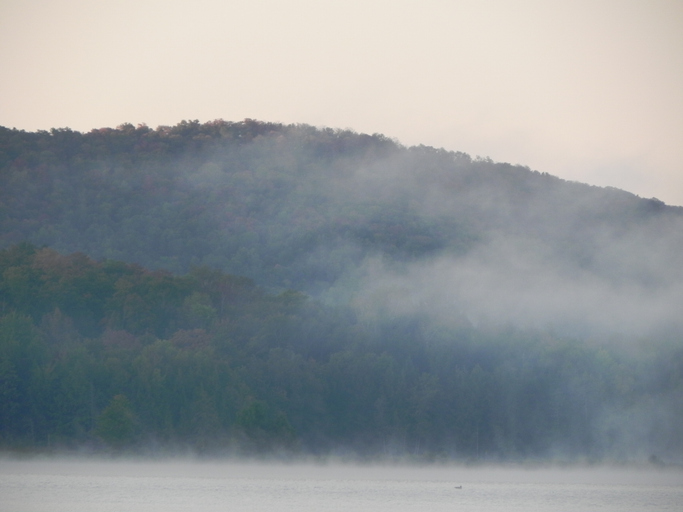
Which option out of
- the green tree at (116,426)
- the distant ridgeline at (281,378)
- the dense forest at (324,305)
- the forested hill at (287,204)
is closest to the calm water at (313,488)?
the green tree at (116,426)

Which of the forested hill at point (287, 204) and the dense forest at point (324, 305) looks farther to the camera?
the forested hill at point (287, 204)

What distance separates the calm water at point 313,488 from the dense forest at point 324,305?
2932 mm

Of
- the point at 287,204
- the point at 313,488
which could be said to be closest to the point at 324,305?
the point at 313,488

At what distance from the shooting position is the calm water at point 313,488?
3159cm

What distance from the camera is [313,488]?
124 feet

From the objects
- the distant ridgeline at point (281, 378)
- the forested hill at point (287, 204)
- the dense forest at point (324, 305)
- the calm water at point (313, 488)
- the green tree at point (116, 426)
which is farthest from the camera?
the forested hill at point (287, 204)

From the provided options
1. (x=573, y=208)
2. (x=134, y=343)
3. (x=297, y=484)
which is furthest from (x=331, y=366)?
(x=573, y=208)

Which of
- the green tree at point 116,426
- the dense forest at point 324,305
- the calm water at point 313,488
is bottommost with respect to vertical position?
the calm water at point 313,488

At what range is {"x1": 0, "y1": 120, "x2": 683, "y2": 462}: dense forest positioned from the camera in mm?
48531

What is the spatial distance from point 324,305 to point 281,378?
40.6 feet

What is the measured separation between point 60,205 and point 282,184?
24974 millimetres

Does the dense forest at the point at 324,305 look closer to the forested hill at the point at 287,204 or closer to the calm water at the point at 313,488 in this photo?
the forested hill at the point at 287,204

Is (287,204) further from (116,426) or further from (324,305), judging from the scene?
(116,426)

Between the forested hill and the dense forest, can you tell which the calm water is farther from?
the forested hill
